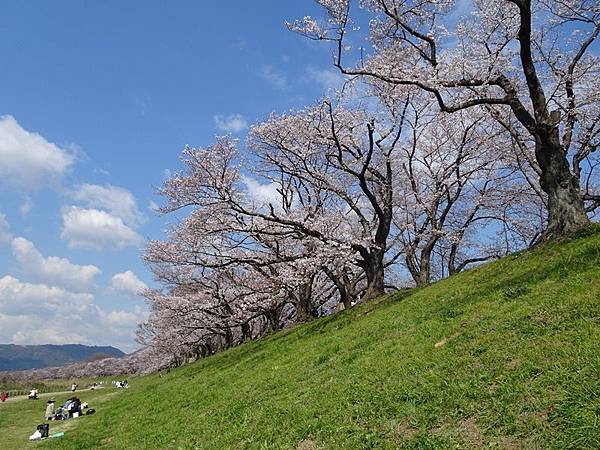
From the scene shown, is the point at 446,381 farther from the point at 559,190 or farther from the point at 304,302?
the point at 304,302

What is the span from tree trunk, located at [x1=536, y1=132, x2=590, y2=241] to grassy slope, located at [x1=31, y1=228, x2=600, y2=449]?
3.83 ft

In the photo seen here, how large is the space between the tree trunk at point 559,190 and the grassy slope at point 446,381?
3.83 feet

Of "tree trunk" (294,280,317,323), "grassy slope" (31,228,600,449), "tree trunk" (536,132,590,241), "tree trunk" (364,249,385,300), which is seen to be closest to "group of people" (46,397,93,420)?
"grassy slope" (31,228,600,449)

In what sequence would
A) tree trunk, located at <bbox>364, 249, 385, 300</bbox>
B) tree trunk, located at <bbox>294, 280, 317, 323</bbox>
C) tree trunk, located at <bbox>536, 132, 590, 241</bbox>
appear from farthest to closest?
tree trunk, located at <bbox>294, 280, 317, 323</bbox>
tree trunk, located at <bbox>364, 249, 385, 300</bbox>
tree trunk, located at <bbox>536, 132, 590, 241</bbox>

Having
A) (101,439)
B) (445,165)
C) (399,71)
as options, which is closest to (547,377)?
(399,71)

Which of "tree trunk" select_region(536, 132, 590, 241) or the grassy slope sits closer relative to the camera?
the grassy slope

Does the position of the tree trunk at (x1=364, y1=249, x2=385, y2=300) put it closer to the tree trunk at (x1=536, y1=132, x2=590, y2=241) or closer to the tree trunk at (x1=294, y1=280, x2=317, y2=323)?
the tree trunk at (x1=294, y1=280, x2=317, y2=323)

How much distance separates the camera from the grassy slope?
5.23 metres

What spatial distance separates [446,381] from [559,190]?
894cm

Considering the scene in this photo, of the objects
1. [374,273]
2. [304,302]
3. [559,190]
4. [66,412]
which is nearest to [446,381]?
[559,190]

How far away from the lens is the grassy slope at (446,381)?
5227 millimetres

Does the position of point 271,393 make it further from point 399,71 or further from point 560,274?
point 399,71

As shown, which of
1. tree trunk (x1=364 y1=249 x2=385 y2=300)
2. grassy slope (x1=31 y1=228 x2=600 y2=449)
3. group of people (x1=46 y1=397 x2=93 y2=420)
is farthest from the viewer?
group of people (x1=46 y1=397 x2=93 y2=420)

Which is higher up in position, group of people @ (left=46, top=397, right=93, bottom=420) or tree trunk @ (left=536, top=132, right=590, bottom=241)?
tree trunk @ (left=536, top=132, right=590, bottom=241)
